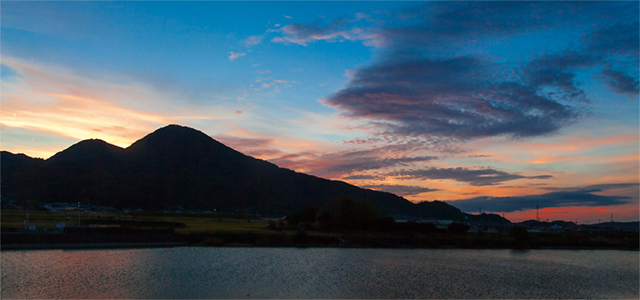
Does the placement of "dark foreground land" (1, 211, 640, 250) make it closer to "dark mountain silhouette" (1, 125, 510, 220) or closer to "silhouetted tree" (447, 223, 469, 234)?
"silhouetted tree" (447, 223, 469, 234)

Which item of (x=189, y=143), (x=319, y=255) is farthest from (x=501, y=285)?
(x=189, y=143)

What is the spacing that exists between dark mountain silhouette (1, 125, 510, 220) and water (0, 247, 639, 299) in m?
75.3

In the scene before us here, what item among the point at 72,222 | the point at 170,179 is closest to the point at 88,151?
the point at 170,179

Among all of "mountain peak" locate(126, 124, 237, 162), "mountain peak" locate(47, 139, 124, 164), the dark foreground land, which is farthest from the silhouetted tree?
"mountain peak" locate(47, 139, 124, 164)

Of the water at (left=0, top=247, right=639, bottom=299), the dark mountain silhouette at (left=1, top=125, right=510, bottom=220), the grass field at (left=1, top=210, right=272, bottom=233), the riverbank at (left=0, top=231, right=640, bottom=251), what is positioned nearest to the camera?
the water at (left=0, top=247, right=639, bottom=299)

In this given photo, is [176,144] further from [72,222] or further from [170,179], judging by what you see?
[72,222]

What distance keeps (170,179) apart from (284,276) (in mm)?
134249

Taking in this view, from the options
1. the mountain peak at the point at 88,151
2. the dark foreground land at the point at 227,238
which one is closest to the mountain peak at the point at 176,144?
the mountain peak at the point at 88,151

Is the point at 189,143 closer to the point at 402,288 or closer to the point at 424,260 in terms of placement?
the point at 424,260

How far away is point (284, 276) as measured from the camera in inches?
1096

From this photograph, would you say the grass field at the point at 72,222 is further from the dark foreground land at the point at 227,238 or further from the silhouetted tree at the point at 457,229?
the silhouetted tree at the point at 457,229

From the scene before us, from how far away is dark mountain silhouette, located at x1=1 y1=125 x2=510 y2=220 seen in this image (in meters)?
109

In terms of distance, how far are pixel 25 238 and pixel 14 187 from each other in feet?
257

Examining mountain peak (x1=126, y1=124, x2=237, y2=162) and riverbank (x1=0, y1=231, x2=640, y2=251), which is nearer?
riverbank (x1=0, y1=231, x2=640, y2=251)
